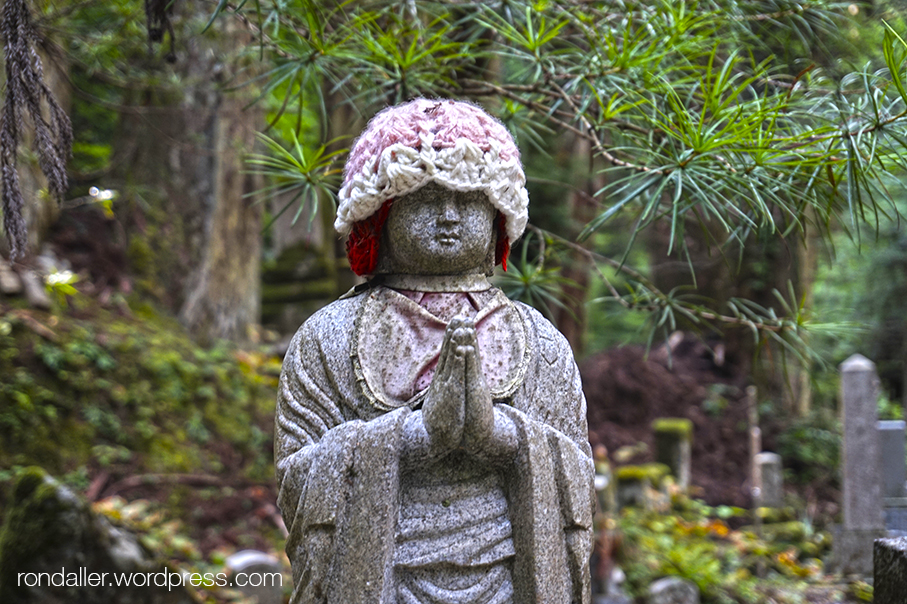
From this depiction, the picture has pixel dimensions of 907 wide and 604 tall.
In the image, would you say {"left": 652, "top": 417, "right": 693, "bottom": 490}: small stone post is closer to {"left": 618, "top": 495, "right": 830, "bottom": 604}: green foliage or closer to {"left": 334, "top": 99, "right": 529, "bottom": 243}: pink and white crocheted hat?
{"left": 618, "top": 495, "right": 830, "bottom": 604}: green foliage

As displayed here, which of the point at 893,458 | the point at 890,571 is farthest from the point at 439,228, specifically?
the point at 893,458

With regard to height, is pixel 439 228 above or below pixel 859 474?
above

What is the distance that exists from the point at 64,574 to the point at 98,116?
290 inches

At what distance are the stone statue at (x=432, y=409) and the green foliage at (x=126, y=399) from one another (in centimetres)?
380

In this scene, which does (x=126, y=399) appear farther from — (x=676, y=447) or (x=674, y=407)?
(x=674, y=407)

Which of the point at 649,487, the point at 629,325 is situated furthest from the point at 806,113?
the point at 629,325

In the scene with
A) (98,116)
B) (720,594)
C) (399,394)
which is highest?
(98,116)

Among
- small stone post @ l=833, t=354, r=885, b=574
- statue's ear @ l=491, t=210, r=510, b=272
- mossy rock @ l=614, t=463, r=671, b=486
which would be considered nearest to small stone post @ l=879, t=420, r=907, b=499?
small stone post @ l=833, t=354, r=885, b=574

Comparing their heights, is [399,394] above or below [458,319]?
below

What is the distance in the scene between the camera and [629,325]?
15.5 meters

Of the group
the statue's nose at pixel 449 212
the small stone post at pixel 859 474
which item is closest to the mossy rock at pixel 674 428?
the small stone post at pixel 859 474

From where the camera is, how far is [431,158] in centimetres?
221

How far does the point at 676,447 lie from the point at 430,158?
840 centimetres

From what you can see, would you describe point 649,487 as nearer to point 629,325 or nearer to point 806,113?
point 806,113
